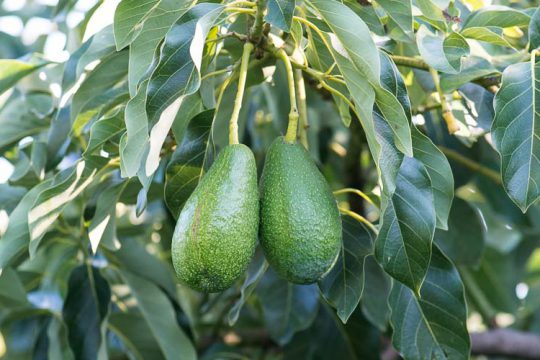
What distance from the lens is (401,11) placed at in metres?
1.24

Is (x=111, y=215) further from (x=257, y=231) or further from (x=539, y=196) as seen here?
(x=539, y=196)

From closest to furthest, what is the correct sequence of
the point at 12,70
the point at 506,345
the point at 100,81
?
1. the point at 100,81
2. the point at 12,70
3. the point at 506,345

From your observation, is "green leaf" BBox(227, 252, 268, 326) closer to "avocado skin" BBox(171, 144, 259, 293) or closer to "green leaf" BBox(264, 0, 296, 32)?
"avocado skin" BBox(171, 144, 259, 293)

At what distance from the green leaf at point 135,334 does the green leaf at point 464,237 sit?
799 millimetres

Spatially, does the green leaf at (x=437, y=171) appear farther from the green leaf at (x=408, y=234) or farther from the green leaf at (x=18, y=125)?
the green leaf at (x=18, y=125)

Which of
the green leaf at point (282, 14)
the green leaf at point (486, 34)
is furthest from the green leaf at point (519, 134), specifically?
the green leaf at point (282, 14)

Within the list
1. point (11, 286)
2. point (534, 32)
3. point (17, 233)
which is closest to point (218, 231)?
point (17, 233)

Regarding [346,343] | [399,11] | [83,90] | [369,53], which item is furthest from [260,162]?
[369,53]

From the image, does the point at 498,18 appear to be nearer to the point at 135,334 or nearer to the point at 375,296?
the point at 375,296

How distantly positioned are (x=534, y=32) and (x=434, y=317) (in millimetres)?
530

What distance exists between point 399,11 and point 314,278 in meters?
0.44

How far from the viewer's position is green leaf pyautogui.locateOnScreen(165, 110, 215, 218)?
1.27 m

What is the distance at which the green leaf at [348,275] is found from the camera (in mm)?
1320

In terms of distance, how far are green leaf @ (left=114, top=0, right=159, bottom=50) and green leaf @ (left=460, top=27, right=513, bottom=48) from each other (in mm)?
542
